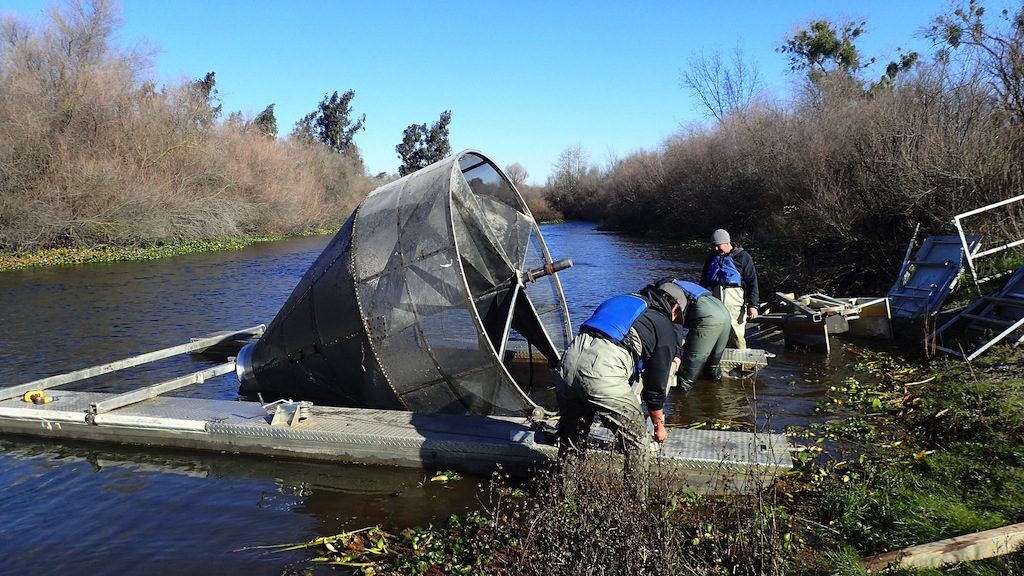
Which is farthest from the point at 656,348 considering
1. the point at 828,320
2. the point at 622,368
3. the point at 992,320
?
the point at 828,320

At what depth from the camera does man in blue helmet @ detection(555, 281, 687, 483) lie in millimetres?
5148

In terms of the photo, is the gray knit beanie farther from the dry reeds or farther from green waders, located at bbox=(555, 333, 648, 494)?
the dry reeds

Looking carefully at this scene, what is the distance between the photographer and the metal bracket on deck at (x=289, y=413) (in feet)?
23.9

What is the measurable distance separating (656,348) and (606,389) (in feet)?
1.82

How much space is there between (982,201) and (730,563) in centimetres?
1236

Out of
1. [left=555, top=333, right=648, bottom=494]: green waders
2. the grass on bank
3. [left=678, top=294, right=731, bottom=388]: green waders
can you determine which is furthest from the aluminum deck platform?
[left=678, top=294, right=731, bottom=388]: green waders

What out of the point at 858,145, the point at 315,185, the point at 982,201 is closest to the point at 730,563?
the point at 982,201

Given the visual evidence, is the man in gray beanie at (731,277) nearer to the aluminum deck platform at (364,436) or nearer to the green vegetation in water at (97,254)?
the aluminum deck platform at (364,436)

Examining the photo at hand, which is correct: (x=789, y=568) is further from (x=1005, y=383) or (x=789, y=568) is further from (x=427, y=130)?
(x=427, y=130)

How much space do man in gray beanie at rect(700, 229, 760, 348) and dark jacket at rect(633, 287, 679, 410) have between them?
14.1 feet

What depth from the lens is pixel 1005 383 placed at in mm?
7105

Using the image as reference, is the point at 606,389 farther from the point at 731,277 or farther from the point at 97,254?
the point at 97,254

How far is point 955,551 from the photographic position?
13.8 ft

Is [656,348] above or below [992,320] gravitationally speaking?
above
